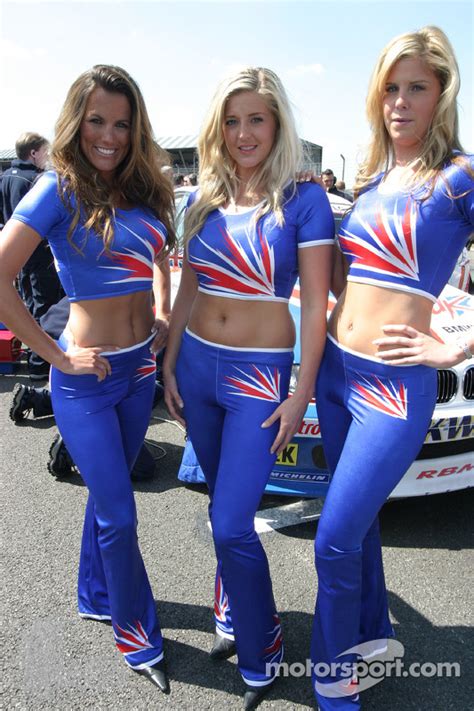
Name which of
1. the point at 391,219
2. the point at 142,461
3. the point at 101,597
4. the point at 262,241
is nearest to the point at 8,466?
the point at 142,461

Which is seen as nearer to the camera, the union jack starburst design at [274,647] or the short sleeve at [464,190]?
the short sleeve at [464,190]

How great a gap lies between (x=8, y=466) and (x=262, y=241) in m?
3.06

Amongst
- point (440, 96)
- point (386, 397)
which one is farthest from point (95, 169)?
point (386, 397)

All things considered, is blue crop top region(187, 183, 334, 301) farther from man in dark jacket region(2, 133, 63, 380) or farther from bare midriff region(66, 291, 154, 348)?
man in dark jacket region(2, 133, 63, 380)

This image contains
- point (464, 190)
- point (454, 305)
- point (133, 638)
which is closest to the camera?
point (464, 190)

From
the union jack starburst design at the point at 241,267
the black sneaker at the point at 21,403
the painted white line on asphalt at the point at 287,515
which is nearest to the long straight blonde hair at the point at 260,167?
the union jack starburst design at the point at 241,267

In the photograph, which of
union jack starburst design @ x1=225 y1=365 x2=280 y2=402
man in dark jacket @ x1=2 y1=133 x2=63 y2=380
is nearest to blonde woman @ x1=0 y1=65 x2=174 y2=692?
union jack starburst design @ x1=225 y1=365 x2=280 y2=402

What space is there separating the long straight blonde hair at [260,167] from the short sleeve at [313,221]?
77mm

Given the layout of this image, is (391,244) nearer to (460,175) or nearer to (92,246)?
(460,175)

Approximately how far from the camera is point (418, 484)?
317 cm

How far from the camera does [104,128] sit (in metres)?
2.17

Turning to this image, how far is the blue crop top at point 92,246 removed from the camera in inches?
80.1

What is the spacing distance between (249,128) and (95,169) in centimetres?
62

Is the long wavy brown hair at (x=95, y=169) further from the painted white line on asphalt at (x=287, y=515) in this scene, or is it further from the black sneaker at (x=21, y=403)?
the black sneaker at (x=21, y=403)
